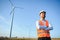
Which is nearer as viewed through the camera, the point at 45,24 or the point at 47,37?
the point at 47,37

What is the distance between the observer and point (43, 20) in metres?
1.91

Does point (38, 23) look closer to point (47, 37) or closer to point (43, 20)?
point (43, 20)

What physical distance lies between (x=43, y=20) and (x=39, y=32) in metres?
0.19

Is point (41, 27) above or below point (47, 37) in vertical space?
above

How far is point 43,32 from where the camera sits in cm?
180

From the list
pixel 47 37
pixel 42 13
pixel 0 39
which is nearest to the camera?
pixel 47 37

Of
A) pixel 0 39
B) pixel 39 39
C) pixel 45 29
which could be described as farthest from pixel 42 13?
pixel 0 39

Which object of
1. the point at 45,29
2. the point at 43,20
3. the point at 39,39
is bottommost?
the point at 39,39

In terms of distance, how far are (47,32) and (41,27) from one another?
0.10 m

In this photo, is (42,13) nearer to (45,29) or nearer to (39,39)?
(45,29)

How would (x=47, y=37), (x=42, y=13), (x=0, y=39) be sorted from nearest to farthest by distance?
1. (x=47, y=37)
2. (x=42, y=13)
3. (x=0, y=39)

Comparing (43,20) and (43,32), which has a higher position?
(43,20)

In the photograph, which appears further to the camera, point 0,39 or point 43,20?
point 0,39

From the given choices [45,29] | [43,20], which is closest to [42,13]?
[43,20]
